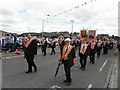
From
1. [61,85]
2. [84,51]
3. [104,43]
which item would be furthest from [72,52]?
[104,43]

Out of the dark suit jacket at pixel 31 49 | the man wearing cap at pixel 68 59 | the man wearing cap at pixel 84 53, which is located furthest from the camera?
the man wearing cap at pixel 84 53

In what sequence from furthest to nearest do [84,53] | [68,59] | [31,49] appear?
1. [84,53]
2. [31,49]
3. [68,59]

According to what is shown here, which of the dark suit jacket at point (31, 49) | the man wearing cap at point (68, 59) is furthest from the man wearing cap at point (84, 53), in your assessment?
the man wearing cap at point (68, 59)

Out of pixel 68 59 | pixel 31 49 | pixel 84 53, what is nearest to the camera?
pixel 68 59

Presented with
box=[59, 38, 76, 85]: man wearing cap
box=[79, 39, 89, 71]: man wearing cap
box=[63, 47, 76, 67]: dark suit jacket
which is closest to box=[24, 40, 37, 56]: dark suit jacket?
box=[59, 38, 76, 85]: man wearing cap

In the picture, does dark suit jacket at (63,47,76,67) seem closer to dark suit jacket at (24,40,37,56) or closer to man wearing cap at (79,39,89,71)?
dark suit jacket at (24,40,37,56)

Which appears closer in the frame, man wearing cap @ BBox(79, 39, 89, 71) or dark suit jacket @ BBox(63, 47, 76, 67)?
dark suit jacket @ BBox(63, 47, 76, 67)

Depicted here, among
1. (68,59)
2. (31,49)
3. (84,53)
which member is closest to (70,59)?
(68,59)

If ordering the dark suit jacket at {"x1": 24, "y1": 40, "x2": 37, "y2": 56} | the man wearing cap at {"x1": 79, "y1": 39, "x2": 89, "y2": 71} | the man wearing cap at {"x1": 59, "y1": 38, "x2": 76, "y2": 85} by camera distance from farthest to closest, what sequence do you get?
the man wearing cap at {"x1": 79, "y1": 39, "x2": 89, "y2": 71} < the dark suit jacket at {"x1": 24, "y1": 40, "x2": 37, "y2": 56} < the man wearing cap at {"x1": 59, "y1": 38, "x2": 76, "y2": 85}

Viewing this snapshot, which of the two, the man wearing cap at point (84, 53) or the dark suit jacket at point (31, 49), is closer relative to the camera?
the dark suit jacket at point (31, 49)

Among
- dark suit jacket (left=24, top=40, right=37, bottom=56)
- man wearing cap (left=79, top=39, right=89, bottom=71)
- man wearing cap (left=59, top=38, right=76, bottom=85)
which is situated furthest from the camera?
man wearing cap (left=79, top=39, right=89, bottom=71)

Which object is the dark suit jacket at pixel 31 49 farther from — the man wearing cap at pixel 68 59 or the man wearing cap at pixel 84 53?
the man wearing cap at pixel 84 53

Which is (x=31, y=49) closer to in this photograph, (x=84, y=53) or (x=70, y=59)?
(x=70, y=59)

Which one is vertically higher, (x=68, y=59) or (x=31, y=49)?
(x=31, y=49)
